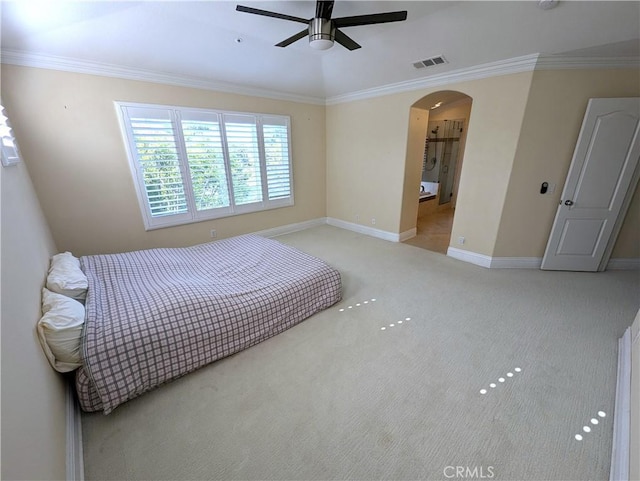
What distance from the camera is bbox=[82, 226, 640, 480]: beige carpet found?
1.31 meters

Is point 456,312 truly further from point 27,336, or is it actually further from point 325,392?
point 27,336

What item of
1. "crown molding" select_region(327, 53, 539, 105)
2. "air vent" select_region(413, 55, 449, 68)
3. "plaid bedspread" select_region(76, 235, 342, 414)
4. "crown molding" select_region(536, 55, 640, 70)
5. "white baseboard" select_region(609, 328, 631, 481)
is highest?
"air vent" select_region(413, 55, 449, 68)

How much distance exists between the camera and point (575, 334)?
2186mm

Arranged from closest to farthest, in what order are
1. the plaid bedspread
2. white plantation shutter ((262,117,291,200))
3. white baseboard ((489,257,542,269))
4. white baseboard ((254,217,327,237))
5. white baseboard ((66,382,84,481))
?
white baseboard ((66,382,84,481)) < the plaid bedspread < white baseboard ((489,257,542,269)) < white plantation shutter ((262,117,291,200)) < white baseboard ((254,217,327,237))

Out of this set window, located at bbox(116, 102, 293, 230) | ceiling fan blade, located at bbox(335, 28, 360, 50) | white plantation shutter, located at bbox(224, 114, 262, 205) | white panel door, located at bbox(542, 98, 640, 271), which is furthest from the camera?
white plantation shutter, located at bbox(224, 114, 262, 205)

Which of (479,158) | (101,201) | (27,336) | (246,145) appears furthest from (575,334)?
(101,201)

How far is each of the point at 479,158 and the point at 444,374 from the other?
2.90m

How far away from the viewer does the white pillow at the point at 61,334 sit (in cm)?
143

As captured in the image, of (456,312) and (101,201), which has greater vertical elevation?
(101,201)

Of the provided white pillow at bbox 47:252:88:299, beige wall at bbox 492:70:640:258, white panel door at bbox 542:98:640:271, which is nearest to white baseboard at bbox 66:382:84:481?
white pillow at bbox 47:252:88:299

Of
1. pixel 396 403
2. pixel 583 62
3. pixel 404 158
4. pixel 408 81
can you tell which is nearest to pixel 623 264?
pixel 583 62

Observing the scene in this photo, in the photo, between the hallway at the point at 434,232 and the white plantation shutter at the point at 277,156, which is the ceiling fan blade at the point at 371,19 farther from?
the hallway at the point at 434,232

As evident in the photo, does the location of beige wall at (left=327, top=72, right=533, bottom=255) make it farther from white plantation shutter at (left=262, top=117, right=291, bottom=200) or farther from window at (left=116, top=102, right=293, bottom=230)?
window at (left=116, top=102, right=293, bottom=230)

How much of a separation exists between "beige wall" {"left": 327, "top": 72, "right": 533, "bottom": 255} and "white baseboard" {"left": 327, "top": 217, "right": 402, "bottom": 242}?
4.2 inches
